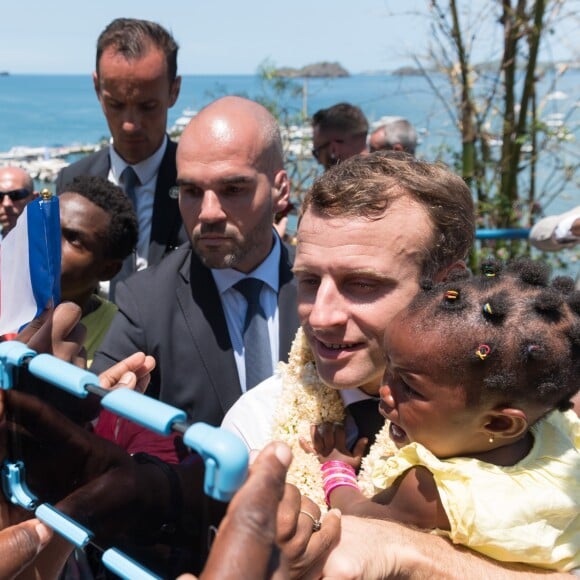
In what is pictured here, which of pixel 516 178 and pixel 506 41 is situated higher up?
pixel 506 41

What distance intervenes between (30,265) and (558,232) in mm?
3215

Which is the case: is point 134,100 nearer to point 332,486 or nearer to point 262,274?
point 262,274

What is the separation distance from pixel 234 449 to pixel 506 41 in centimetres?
764

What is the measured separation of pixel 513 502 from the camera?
163cm

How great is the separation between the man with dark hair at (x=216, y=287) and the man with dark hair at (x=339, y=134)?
2.17m

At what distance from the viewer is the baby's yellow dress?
1.62 metres

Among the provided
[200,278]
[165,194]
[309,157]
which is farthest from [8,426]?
[309,157]

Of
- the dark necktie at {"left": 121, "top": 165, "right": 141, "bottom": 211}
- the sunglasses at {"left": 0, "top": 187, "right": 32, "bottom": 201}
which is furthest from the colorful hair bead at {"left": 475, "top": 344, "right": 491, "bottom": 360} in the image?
the sunglasses at {"left": 0, "top": 187, "right": 32, "bottom": 201}

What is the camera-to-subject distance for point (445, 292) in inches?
70.6

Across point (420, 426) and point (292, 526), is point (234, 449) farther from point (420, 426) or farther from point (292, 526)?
point (420, 426)

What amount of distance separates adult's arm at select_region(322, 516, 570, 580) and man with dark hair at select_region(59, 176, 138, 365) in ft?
6.81

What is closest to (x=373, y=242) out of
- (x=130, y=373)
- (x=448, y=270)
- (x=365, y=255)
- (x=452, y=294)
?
(x=365, y=255)

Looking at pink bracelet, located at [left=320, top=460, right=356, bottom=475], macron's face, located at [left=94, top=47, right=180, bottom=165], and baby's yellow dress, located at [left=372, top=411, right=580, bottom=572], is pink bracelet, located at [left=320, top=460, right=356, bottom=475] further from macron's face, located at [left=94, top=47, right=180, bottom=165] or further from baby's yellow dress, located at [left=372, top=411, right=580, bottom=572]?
macron's face, located at [left=94, top=47, right=180, bottom=165]

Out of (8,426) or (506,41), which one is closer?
(8,426)
